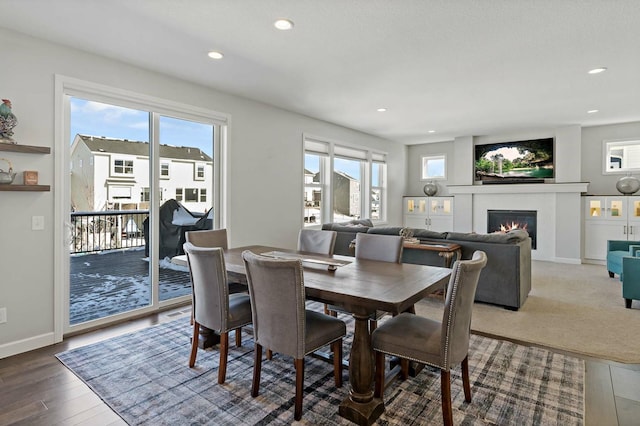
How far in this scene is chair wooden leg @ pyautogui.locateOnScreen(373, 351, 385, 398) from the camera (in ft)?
7.03

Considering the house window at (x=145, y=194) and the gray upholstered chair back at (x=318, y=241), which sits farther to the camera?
the house window at (x=145, y=194)

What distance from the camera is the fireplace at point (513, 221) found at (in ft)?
23.9

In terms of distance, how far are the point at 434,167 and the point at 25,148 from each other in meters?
7.91

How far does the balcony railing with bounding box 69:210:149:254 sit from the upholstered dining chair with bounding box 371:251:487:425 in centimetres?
303

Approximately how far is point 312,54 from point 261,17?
0.78 meters

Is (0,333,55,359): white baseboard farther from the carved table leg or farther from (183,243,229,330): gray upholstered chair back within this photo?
the carved table leg

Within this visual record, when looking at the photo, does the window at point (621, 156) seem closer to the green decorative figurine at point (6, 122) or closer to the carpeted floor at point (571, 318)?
the carpeted floor at point (571, 318)

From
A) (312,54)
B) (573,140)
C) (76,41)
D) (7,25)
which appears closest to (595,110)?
(573,140)

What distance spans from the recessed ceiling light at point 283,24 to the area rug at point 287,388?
2596mm

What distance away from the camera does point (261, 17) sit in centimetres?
266

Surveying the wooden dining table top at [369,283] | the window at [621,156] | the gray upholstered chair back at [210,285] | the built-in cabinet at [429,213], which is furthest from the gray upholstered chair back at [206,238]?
the window at [621,156]

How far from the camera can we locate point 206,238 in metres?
3.52

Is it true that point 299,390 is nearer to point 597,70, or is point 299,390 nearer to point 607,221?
point 597,70

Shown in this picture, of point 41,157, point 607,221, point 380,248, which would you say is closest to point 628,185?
point 607,221
